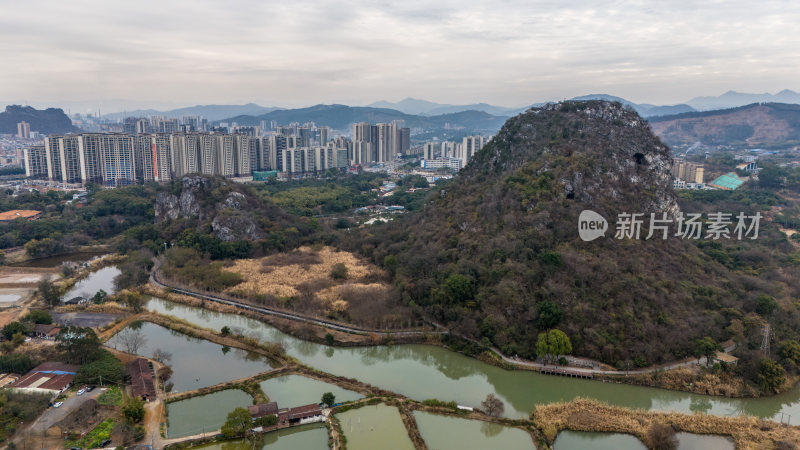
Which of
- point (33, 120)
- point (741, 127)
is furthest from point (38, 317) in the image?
point (33, 120)

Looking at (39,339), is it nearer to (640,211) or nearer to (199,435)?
(199,435)

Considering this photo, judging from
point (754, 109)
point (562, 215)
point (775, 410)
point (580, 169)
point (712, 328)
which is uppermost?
point (754, 109)

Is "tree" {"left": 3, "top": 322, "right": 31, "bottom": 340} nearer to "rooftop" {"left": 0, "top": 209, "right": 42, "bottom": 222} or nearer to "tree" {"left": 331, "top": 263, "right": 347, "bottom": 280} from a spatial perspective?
"tree" {"left": 331, "top": 263, "right": 347, "bottom": 280}

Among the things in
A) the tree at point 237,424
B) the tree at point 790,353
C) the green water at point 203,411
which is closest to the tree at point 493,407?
the tree at point 237,424

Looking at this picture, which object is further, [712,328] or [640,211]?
[640,211]

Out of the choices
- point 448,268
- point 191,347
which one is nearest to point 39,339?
point 191,347

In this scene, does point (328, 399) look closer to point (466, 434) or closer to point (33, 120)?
point (466, 434)
